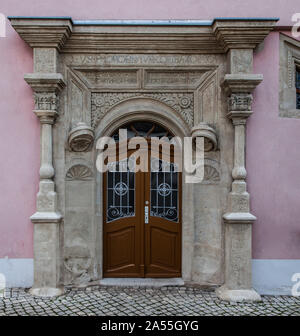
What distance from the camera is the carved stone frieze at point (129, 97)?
4629 mm

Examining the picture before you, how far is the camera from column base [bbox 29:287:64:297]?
14.0 feet

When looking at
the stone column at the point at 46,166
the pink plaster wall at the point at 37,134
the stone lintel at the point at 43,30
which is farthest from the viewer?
the pink plaster wall at the point at 37,134

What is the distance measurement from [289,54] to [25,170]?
4.63 meters

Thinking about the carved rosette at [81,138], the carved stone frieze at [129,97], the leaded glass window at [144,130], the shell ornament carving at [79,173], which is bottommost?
the shell ornament carving at [79,173]

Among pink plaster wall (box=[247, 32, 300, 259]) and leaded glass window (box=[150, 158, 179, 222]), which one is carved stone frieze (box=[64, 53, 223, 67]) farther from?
leaded glass window (box=[150, 158, 179, 222])

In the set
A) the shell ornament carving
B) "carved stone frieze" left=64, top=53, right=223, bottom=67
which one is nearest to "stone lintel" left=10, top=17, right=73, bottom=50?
"carved stone frieze" left=64, top=53, right=223, bottom=67

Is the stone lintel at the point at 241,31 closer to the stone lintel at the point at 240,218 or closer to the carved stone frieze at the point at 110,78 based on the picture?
the carved stone frieze at the point at 110,78

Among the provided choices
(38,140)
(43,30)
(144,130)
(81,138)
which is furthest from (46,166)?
(43,30)

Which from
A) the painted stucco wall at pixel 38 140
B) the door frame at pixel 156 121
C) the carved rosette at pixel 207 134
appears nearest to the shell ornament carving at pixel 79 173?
the door frame at pixel 156 121

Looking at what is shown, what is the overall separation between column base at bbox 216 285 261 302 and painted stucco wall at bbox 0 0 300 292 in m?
0.56

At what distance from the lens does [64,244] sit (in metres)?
4.58

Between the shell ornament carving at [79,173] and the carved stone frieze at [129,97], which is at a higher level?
the carved stone frieze at [129,97]

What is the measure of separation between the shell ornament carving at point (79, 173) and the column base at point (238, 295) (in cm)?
270

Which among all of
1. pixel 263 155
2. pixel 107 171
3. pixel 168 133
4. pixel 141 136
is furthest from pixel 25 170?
pixel 263 155
